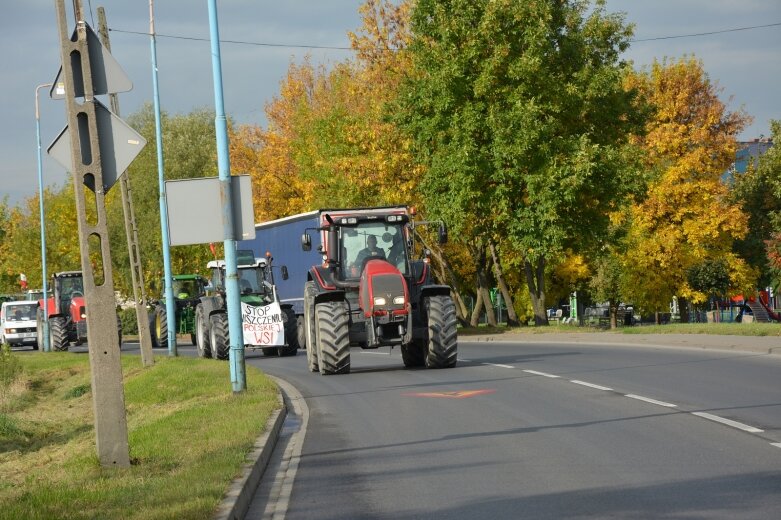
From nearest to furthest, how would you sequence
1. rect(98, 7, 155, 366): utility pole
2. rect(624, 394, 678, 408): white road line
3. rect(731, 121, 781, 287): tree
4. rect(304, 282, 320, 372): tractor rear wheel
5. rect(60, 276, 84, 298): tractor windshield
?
rect(624, 394, 678, 408): white road line, rect(304, 282, 320, 372): tractor rear wheel, rect(98, 7, 155, 366): utility pole, rect(60, 276, 84, 298): tractor windshield, rect(731, 121, 781, 287): tree

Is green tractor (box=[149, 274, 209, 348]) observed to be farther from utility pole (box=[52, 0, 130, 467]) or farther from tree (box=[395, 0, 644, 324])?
utility pole (box=[52, 0, 130, 467])

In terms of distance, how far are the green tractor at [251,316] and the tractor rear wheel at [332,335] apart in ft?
23.0

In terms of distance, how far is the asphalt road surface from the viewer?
862 cm

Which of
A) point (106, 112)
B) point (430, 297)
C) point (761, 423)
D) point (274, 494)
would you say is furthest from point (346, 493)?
point (430, 297)

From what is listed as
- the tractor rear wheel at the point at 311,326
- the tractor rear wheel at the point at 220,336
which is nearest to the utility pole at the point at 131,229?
the tractor rear wheel at the point at 220,336

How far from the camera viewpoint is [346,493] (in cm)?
950

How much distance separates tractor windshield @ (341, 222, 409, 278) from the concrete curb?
10.2 meters

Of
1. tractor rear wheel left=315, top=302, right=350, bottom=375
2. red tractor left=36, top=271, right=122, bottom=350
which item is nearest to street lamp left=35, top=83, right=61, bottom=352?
red tractor left=36, top=271, right=122, bottom=350

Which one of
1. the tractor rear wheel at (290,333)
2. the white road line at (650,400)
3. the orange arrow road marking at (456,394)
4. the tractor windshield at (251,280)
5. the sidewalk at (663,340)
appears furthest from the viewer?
the tractor rear wheel at (290,333)

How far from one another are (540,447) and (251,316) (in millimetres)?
19262

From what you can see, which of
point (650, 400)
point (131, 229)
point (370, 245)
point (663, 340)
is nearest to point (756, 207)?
point (663, 340)

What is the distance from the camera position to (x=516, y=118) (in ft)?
129

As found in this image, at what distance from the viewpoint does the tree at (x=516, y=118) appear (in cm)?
3953

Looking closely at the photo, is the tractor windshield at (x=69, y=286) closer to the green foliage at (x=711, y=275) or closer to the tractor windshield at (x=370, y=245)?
the tractor windshield at (x=370, y=245)
